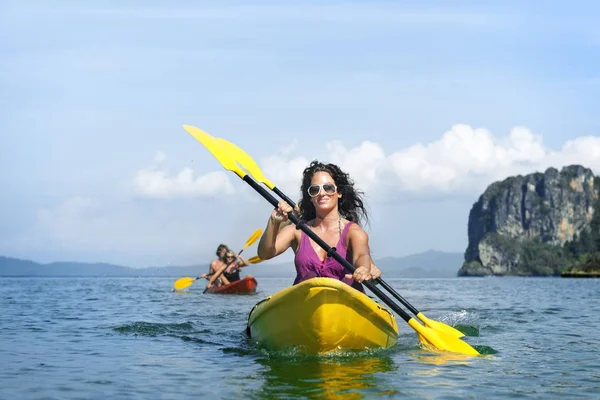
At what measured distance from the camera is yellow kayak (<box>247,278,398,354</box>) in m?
7.22

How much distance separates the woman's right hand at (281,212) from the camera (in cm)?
753

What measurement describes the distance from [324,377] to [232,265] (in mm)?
17436

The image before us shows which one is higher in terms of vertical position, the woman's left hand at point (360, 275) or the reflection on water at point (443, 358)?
the woman's left hand at point (360, 275)

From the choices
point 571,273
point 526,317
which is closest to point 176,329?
point 526,317

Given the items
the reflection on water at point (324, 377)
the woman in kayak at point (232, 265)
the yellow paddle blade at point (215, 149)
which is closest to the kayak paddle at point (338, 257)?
the yellow paddle blade at point (215, 149)

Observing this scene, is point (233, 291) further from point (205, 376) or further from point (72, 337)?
point (205, 376)

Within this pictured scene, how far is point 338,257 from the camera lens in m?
7.64

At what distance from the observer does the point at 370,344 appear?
794 cm

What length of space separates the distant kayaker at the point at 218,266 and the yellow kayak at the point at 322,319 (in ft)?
51.0

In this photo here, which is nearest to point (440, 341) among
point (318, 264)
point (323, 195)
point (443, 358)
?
point (443, 358)

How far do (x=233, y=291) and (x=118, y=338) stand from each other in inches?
Result: 536

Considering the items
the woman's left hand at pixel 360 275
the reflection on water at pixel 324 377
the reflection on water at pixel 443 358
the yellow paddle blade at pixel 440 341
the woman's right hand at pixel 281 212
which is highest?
the woman's right hand at pixel 281 212

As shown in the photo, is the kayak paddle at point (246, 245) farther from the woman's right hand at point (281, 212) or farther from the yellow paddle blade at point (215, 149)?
the woman's right hand at point (281, 212)

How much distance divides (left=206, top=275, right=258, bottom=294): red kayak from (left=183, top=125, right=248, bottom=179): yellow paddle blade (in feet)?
45.3
